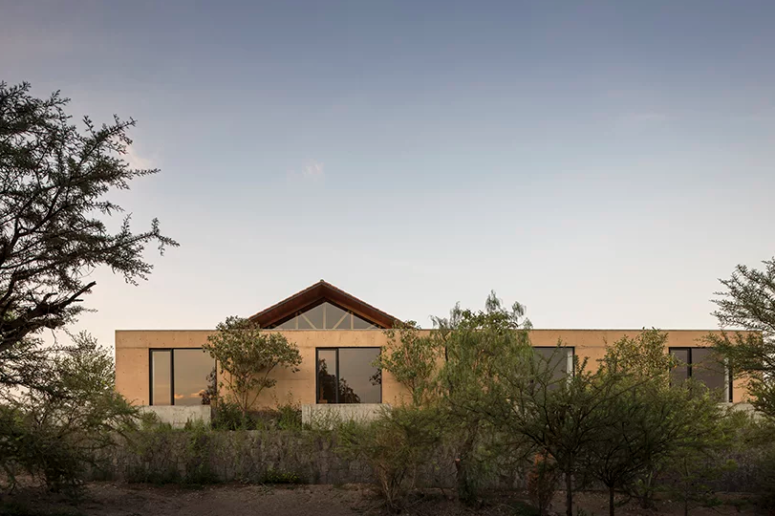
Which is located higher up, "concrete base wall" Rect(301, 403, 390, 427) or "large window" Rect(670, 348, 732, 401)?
"large window" Rect(670, 348, 732, 401)

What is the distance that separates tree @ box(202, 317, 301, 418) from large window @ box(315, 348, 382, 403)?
47.5 inches

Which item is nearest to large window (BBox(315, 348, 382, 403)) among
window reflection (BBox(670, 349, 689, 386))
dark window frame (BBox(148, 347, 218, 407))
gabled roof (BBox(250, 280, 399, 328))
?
gabled roof (BBox(250, 280, 399, 328))

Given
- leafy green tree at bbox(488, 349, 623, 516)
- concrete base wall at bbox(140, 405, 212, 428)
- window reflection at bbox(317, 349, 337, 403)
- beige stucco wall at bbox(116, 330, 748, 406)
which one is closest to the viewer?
leafy green tree at bbox(488, 349, 623, 516)

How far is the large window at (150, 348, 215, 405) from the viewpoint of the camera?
2144 centimetres

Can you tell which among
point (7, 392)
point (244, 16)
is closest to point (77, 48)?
point (244, 16)

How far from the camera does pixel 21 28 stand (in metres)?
14.2

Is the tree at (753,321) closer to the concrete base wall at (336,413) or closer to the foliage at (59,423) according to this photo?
the concrete base wall at (336,413)

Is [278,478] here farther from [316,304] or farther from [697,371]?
[697,371]

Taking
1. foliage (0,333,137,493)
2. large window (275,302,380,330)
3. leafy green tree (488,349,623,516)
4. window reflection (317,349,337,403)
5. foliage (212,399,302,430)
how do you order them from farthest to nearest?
large window (275,302,380,330), window reflection (317,349,337,403), foliage (212,399,302,430), foliage (0,333,137,493), leafy green tree (488,349,623,516)

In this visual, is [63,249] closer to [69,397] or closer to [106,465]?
[69,397]

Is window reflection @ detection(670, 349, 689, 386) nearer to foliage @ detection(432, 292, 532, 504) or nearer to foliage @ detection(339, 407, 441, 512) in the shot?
foliage @ detection(432, 292, 532, 504)

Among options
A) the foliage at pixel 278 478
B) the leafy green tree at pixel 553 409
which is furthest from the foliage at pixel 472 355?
the foliage at pixel 278 478

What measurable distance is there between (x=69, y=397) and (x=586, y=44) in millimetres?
16513

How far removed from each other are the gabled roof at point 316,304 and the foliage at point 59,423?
8679mm
